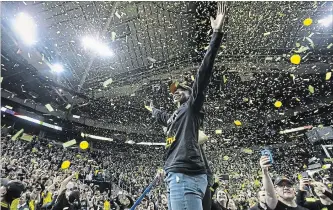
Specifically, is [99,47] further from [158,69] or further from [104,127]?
[104,127]

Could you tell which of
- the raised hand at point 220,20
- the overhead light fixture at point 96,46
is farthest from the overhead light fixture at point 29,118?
the raised hand at point 220,20

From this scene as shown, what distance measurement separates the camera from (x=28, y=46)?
48.0 ft

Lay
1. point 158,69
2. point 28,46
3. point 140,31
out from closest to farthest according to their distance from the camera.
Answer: point 140,31
point 28,46
point 158,69

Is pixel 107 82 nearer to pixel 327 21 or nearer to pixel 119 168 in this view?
pixel 119 168

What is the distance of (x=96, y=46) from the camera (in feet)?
43.8

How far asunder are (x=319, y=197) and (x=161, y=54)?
11.8 m

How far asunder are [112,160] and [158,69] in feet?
36.9

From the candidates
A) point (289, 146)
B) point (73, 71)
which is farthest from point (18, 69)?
point (289, 146)

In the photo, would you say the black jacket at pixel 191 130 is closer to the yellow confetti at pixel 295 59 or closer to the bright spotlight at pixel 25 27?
the bright spotlight at pixel 25 27

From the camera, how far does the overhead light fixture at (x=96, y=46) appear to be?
43.3ft

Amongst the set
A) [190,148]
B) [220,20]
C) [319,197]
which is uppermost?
[220,20]

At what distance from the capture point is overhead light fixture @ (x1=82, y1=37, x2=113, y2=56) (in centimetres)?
1320

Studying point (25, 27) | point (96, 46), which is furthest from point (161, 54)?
point (25, 27)

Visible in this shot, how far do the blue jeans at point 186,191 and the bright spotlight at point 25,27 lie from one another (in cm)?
1315
